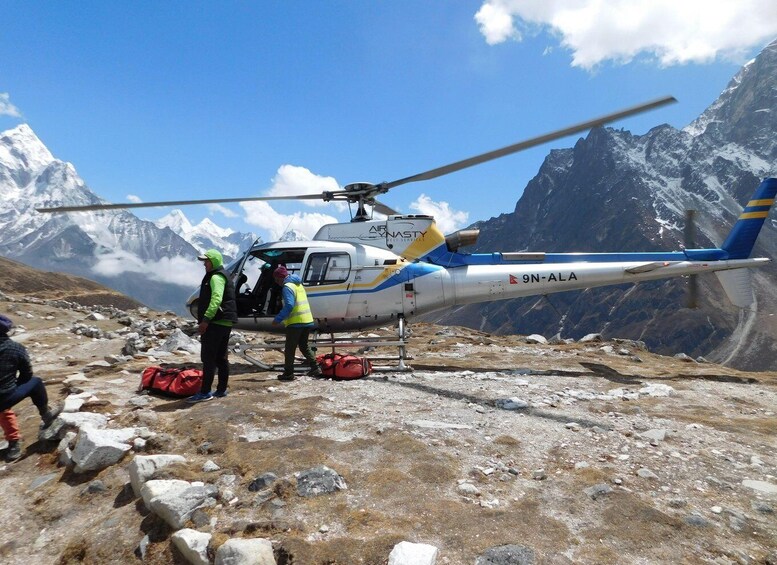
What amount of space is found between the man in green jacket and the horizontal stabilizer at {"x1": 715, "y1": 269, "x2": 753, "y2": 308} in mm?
12513

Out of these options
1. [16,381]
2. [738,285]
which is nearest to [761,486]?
[16,381]

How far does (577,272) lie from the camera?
1191cm

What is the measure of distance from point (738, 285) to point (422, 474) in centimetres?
1208

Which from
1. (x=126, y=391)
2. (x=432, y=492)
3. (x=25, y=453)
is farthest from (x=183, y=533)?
(x=126, y=391)

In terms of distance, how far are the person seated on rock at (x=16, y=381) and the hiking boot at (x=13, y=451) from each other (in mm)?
11

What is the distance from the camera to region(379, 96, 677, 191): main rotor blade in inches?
317

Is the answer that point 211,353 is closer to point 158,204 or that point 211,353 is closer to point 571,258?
point 158,204

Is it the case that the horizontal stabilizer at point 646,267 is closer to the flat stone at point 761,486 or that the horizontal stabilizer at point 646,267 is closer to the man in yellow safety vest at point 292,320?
the flat stone at point 761,486

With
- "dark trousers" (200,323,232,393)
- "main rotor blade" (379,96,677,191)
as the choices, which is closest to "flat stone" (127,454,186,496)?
"dark trousers" (200,323,232,393)

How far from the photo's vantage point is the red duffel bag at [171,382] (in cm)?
765

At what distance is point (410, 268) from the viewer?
39.0ft

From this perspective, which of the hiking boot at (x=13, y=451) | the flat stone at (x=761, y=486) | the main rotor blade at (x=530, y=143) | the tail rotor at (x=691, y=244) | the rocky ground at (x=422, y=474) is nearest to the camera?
the rocky ground at (x=422, y=474)

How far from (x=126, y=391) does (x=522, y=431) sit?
22.2ft

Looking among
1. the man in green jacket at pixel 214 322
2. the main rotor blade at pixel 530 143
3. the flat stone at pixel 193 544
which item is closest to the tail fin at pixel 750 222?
the main rotor blade at pixel 530 143
